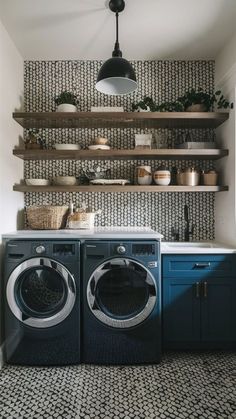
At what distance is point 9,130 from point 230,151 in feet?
6.60

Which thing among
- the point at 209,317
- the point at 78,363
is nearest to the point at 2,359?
the point at 78,363

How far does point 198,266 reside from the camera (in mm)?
2535

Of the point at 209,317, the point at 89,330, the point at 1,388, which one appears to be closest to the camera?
the point at 1,388

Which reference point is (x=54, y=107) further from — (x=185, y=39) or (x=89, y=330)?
(x=89, y=330)

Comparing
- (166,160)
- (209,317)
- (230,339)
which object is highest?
(166,160)

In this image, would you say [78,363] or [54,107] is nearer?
[78,363]

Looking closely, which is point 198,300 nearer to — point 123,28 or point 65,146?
point 65,146

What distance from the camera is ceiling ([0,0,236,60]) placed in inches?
89.8

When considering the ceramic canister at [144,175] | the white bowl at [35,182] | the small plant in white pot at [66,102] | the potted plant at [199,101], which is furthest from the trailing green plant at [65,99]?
the potted plant at [199,101]

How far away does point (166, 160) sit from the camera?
10.4ft

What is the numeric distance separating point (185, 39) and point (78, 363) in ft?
9.56

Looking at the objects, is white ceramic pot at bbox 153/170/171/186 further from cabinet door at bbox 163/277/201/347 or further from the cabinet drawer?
cabinet door at bbox 163/277/201/347

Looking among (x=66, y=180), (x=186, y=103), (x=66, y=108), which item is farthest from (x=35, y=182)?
(x=186, y=103)

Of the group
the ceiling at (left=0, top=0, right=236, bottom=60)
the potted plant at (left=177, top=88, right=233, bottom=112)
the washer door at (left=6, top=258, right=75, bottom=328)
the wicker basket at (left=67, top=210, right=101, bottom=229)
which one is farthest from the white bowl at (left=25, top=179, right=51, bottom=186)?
the potted plant at (left=177, top=88, right=233, bottom=112)
